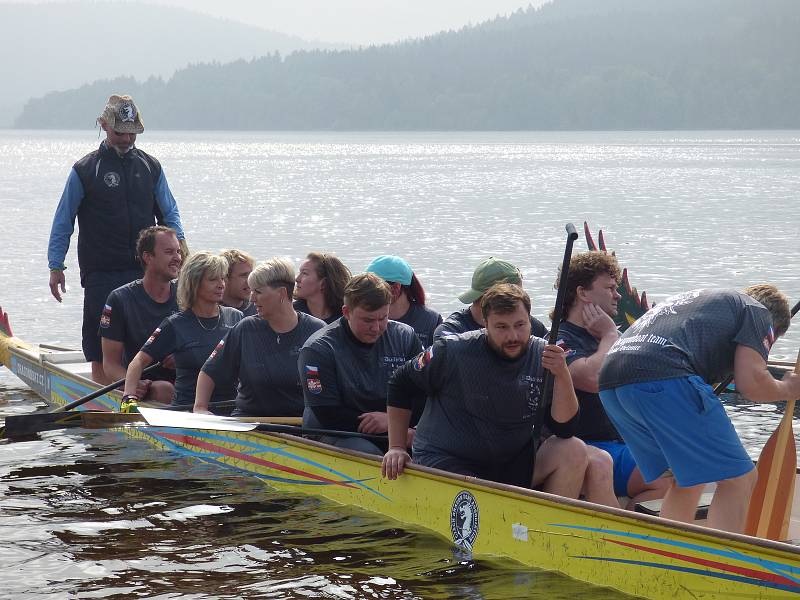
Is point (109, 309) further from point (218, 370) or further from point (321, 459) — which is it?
point (321, 459)

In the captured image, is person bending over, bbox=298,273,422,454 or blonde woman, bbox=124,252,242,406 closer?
person bending over, bbox=298,273,422,454

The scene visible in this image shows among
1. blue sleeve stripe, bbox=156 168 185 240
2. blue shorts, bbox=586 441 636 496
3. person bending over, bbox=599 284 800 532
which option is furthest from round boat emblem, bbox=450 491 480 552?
blue sleeve stripe, bbox=156 168 185 240

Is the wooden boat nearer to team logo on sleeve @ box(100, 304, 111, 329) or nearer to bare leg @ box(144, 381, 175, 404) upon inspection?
bare leg @ box(144, 381, 175, 404)

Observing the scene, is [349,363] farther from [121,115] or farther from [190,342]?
[121,115]

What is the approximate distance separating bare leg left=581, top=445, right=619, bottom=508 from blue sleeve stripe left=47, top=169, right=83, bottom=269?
5811mm

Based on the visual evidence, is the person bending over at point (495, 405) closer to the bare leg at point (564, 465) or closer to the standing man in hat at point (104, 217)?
the bare leg at point (564, 465)

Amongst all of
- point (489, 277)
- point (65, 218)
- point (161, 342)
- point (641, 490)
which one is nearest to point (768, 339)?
point (641, 490)

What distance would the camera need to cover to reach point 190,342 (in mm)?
9000

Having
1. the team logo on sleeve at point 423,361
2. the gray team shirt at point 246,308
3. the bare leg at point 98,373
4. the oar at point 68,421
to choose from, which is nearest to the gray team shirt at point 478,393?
the team logo on sleeve at point 423,361

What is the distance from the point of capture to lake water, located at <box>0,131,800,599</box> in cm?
707

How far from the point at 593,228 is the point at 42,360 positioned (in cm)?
2869

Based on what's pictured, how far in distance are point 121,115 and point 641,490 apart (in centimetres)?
579

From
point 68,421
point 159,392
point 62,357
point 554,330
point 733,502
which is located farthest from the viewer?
point 62,357

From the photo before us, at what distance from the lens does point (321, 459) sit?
7906 millimetres
